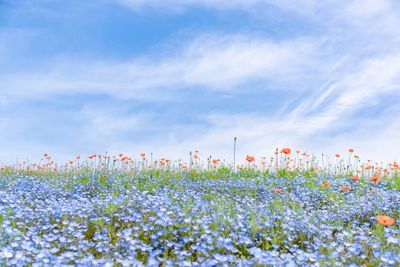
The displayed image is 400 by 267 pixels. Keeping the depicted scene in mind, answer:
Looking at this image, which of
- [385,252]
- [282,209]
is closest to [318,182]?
[282,209]

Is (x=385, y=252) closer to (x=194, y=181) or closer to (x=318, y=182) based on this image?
(x=318, y=182)

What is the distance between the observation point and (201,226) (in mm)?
5980

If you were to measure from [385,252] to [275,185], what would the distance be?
4.69 metres

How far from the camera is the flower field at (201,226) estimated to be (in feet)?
16.7

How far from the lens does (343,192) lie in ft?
30.5

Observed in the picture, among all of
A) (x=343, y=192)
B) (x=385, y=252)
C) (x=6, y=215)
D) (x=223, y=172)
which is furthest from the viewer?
(x=223, y=172)

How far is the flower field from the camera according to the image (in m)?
5.09

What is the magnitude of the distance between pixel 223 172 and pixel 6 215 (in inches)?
236

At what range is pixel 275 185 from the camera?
973cm

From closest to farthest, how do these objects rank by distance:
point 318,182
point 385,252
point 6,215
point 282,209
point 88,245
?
point 385,252
point 88,245
point 6,215
point 282,209
point 318,182

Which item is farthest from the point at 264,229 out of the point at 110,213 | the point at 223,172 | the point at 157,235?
the point at 223,172

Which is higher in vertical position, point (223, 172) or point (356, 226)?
point (223, 172)

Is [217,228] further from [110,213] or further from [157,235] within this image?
[110,213]

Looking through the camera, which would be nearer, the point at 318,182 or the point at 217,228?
the point at 217,228
